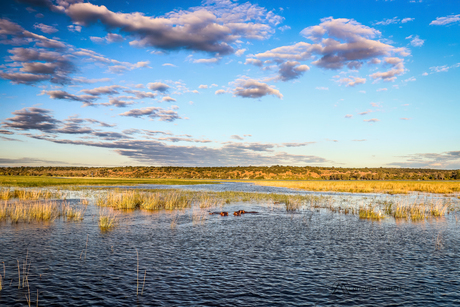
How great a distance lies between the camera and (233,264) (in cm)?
1312

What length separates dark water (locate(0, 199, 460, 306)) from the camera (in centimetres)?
977

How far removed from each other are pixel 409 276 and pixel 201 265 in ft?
27.5

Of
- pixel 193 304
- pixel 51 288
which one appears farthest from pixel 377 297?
pixel 51 288

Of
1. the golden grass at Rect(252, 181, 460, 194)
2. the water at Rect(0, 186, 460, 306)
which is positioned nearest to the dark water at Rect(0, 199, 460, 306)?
the water at Rect(0, 186, 460, 306)

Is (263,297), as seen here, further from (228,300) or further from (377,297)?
(377,297)

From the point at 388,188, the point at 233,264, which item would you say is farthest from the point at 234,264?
the point at 388,188

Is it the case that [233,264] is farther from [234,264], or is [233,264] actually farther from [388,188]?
[388,188]

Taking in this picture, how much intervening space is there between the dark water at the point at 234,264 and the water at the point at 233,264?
42mm

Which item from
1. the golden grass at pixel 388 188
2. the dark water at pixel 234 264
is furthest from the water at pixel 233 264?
the golden grass at pixel 388 188

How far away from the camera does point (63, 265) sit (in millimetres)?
12547

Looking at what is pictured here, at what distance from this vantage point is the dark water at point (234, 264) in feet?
32.1

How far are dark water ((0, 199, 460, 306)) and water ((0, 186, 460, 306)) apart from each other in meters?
0.04

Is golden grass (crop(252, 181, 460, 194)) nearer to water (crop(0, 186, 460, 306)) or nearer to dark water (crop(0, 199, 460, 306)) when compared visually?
dark water (crop(0, 199, 460, 306))

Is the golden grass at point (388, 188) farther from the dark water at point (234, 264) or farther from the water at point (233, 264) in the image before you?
the water at point (233, 264)
